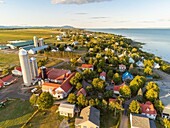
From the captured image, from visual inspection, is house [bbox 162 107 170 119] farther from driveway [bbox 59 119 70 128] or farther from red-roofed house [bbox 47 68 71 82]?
red-roofed house [bbox 47 68 71 82]

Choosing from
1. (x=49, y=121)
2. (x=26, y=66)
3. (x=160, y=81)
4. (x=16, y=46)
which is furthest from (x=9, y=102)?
(x=16, y=46)

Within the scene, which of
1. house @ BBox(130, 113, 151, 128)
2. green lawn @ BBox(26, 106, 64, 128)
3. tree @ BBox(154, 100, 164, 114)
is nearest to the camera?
house @ BBox(130, 113, 151, 128)

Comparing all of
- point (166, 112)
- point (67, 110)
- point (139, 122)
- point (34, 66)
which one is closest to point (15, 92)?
point (34, 66)

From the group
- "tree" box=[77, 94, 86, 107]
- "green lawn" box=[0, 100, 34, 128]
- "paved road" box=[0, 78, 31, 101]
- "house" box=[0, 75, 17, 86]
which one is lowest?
"green lawn" box=[0, 100, 34, 128]

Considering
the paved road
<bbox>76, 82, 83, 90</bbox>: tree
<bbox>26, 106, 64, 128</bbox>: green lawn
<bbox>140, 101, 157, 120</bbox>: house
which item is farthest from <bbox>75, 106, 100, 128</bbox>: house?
the paved road

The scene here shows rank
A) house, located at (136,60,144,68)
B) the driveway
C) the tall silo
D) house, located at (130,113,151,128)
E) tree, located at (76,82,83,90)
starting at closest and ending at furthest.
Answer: house, located at (130,113,151,128) < the driveway < tree, located at (76,82,83,90) < the tall silo < house, located at (136,60,144,68)

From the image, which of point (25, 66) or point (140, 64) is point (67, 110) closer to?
point (25, 66)
